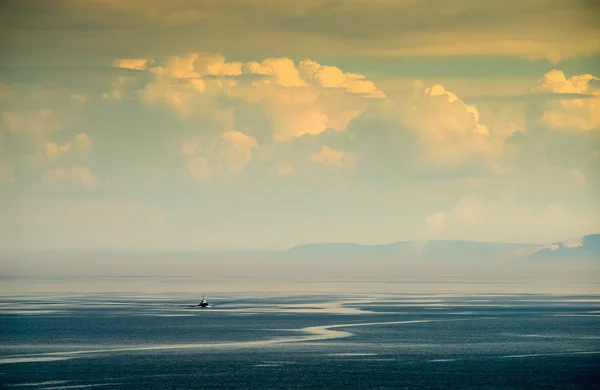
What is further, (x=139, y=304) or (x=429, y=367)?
(x=139, y=304)

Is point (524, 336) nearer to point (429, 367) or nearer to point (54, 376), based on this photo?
point (429, 367)

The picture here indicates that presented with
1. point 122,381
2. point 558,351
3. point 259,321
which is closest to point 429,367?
point 558,351

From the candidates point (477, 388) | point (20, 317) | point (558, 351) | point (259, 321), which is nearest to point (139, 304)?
point (20, 317)

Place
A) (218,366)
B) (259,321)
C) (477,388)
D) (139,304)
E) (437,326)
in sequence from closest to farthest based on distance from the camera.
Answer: (477,388), (218,366), (437,326), (259,321), (139,304)

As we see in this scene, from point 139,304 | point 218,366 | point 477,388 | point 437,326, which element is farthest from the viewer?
point 139,304

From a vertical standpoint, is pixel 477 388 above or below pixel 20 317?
below

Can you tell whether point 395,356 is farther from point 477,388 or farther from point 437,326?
point 437,326
